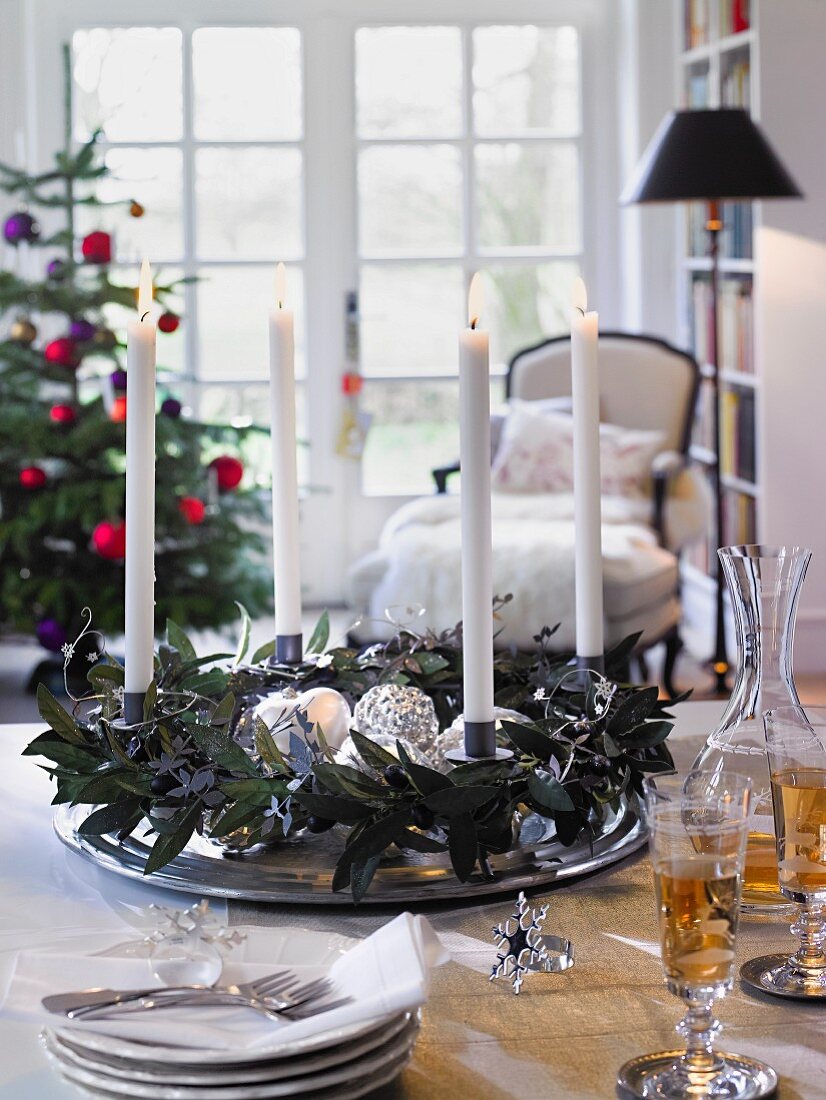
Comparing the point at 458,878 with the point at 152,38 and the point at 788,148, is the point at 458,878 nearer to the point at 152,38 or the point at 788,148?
the point at 788,148

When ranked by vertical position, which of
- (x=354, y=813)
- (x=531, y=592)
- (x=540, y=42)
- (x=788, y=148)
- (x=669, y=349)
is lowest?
(x=531, y=592)

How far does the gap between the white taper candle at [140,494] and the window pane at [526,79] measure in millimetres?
4444

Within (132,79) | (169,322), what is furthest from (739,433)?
(132,79)

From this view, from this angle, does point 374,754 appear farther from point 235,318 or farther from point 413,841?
point 235,318

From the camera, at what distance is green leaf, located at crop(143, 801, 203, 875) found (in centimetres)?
87

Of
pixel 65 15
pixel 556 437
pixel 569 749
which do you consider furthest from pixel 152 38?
pixel 569 749

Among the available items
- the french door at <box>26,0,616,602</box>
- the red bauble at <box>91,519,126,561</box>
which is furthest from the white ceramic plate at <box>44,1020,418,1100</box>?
the french door at <box>26,0,616,602</box>

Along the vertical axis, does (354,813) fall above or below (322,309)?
below

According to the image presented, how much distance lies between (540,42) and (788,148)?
1486 millimetres

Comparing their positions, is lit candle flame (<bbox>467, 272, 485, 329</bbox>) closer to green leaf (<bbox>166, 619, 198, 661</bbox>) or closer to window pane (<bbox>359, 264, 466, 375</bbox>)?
green leaf (<bbox>166, 619, 198, 661</bbox>)


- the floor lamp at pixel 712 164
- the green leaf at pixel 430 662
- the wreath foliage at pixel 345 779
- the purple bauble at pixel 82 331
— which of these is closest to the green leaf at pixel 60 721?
the wreath foliage at pixel 345 779

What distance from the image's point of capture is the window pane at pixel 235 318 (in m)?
5.18

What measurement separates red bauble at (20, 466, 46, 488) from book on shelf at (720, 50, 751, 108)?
2237 mm

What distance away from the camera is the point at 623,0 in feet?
16.6
